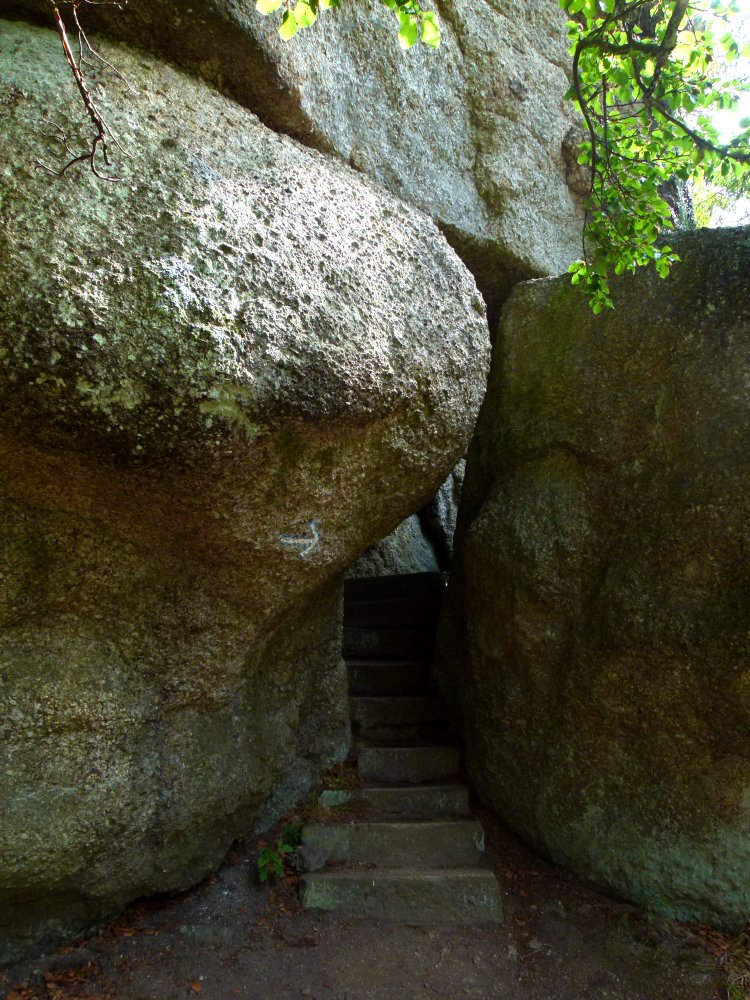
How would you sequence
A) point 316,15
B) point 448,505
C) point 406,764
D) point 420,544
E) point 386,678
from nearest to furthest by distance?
point 316,15 → point 406,764 → point 386,678 → point 420,544 → point 448,505

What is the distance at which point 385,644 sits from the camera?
6582 millimetres

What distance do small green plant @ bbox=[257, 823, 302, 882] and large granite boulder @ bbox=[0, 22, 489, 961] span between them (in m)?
0.29

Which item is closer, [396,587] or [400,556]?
[396,587]

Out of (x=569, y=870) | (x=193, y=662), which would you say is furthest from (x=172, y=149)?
(x=569, y=870)

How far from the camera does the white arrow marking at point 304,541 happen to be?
367 centimetres

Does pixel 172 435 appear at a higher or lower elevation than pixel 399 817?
higher

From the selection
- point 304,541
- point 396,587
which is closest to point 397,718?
point 396,587

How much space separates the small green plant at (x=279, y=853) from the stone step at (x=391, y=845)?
7 centimetres

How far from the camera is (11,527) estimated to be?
3.28 meters

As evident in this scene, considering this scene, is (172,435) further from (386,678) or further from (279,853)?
(386,678)

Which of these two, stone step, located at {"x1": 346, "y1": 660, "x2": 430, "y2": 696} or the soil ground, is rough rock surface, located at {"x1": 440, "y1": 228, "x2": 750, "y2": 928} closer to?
the soil ground

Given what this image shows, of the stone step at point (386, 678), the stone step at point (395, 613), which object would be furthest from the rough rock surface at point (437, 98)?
the stone step at point (386, 678)

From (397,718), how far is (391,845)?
3.85 feet

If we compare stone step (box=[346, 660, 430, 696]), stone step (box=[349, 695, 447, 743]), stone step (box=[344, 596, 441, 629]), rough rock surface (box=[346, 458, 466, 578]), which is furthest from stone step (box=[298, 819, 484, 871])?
rough rock surface (box=[346, 458, 466, 578])
